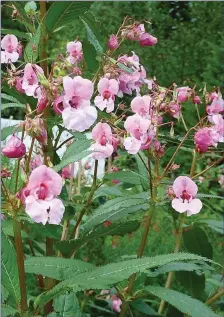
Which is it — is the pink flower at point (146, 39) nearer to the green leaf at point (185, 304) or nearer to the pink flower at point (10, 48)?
the pink flower at point (10, 48)

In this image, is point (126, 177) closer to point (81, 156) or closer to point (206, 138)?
point (206, 138)

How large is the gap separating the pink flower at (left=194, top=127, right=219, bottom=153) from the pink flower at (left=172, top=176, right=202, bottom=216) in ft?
0.30

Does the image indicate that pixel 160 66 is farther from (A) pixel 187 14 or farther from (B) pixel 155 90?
(B) pixel 155 90

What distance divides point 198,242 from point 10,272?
2.26 ft

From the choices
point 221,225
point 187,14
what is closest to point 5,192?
point 221,225

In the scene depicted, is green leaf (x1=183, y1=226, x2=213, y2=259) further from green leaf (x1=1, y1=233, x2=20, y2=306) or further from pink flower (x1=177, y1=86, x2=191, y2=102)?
green leaf (x1=1, y1=233, x2=20, y2=306)

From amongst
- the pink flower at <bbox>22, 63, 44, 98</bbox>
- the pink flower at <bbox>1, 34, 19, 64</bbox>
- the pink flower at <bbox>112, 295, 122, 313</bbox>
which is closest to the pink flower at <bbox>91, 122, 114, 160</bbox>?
the pink flower at <bbox>22, 63, 44, 98</bbox>

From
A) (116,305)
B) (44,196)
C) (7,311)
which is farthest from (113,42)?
(116,305)

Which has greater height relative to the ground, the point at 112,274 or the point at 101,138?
the point at 101,138

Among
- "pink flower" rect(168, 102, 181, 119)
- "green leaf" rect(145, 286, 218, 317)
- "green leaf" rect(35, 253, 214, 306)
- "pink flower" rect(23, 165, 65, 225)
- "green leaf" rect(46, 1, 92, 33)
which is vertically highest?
"green leaf" rect(46, 1, 92, 33)

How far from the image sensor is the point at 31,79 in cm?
115

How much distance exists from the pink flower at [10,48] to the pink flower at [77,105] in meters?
0.39

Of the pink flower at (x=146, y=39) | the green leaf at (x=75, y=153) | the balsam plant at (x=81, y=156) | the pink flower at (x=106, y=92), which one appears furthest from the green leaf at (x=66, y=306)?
the pink flower at (x=146, y=39)

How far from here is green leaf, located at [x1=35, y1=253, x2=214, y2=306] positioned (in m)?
0.91
